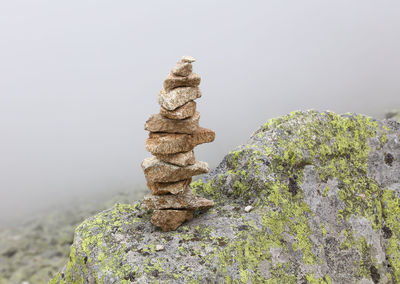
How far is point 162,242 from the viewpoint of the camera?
8.82 m

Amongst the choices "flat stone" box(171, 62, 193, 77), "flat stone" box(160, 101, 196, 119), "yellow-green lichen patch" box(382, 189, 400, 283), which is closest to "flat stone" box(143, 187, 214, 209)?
"flat stone" box(160, 101, 196, 119)

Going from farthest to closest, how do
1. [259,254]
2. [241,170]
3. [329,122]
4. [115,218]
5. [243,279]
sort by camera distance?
[329,122] < [241,170] < [115,218] < [259,254] < [243,279]

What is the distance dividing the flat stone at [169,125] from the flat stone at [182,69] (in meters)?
1.28

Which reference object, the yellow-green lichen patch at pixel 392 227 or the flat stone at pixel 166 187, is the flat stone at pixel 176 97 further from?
the yellow-green lichen patch at pixel 392 227

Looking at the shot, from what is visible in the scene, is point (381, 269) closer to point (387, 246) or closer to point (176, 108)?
point (387, 246)

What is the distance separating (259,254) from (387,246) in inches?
183

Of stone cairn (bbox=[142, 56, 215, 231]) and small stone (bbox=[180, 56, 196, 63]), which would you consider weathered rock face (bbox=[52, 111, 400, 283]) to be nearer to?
stone cairn (bbox=[142, 56, 215, 231])

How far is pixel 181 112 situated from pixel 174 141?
84cm

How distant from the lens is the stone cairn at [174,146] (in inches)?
367

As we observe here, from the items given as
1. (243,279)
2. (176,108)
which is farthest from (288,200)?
(176,108)

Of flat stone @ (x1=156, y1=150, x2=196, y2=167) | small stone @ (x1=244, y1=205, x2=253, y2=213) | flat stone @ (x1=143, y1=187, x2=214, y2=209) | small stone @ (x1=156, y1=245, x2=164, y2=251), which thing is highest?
flat stone @ (x1=156, y1=150, x2=196, y2=167)

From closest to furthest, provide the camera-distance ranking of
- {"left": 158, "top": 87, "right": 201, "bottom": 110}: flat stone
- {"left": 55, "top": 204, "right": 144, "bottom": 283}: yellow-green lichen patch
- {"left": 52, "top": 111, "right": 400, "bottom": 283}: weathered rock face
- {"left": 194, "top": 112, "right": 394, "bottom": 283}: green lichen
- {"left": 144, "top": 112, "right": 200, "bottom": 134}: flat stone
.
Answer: {"left": 55, "top": 204, "right": 144, "bottom": 283}: yellow-green lichen patch → {"left": 52, "top": 111, "right": 400, "bottom": 283}: weathered rock face → {"left": 158, "top": 87, "right": 201, "bottom": 110}: flat stone → {"left": 194, "top": 112, "right": 394, "bottom": 283}: green lichen → {"left": 144, "top": 112, "right": 200, "bottom": 134}: flat stone

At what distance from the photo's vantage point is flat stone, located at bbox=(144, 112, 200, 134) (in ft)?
30.9

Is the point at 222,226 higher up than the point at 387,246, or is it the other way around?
the point at 222,226
